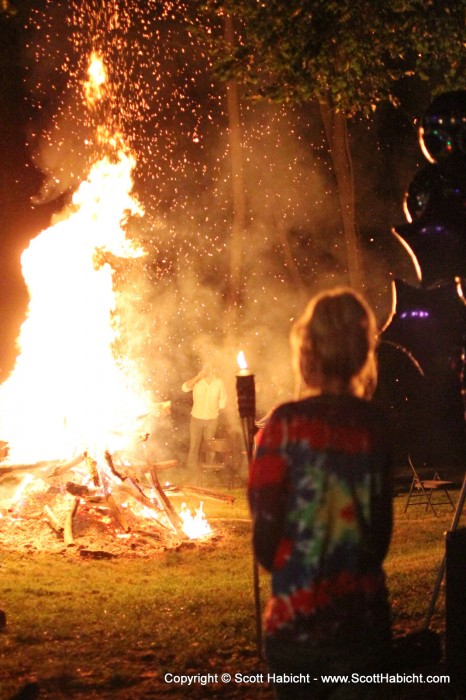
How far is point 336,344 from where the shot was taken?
263 cm

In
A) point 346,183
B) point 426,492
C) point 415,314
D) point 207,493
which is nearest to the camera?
point 415,314

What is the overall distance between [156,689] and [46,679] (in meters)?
0.75

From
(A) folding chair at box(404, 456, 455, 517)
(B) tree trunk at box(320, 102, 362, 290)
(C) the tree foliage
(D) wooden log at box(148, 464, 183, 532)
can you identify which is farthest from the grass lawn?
(B) tree trunk at box(320, 102, 362, 290)

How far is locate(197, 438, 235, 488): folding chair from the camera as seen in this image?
1473 centimetres

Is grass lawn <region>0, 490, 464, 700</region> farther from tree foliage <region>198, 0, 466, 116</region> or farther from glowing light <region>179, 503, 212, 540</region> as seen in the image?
tree foliage <region>198, 0, 466, 116</region>

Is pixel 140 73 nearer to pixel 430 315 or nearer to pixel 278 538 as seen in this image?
pixel 430 315

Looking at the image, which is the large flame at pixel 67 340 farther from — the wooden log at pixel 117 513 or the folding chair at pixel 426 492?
the folding chair at pixel 426 492

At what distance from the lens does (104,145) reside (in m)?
14.5

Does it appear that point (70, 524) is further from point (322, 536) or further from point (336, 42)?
point (322, 536)

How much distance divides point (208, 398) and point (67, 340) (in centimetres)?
444

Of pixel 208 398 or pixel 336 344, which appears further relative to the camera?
pixel 208 398

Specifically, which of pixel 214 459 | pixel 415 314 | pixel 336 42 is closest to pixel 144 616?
pixel 415 314

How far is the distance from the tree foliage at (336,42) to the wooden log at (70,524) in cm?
542

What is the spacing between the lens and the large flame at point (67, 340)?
35.9 ft
